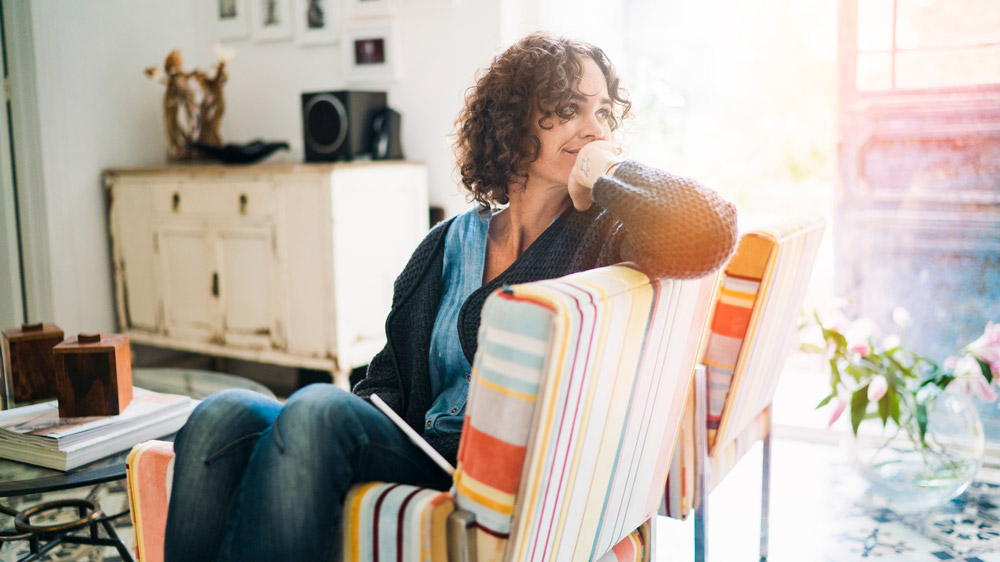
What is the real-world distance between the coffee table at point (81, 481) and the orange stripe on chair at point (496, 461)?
2.10 ft

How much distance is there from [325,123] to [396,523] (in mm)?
2092

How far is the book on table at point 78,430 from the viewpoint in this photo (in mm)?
1218

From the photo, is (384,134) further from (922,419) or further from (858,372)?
(922,419)

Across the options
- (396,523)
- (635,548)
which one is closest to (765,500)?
A: (635,548)

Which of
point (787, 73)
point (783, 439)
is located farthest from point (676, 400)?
point (787, 73)

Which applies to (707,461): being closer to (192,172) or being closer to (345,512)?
(345,512)

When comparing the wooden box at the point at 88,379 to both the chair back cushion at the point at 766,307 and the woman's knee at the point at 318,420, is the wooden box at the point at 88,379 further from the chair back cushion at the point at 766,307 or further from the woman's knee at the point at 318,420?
the chair back cushion at the point at 766,307

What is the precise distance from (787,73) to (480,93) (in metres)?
3.05

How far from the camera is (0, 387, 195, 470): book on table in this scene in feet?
4.00

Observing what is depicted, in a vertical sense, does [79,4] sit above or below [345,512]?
above

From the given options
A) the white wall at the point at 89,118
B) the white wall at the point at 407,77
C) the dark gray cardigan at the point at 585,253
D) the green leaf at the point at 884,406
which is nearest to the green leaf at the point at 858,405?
the green leaf at the point at 884,406

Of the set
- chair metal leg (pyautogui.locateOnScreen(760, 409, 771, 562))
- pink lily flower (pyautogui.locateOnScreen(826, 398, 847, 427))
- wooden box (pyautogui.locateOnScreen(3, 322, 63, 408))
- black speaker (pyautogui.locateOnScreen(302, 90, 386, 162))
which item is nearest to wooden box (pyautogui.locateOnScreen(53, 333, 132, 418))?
wooden box (pyautogui.locateOnScreen(3, 322, 63, 408))

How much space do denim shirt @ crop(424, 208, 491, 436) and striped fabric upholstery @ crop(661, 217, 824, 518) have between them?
1.47 ft

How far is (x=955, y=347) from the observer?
8.08 ft
